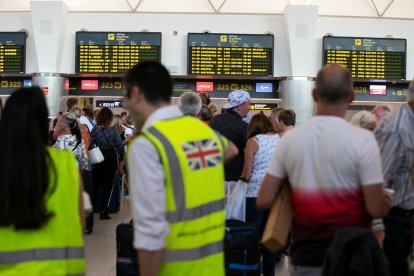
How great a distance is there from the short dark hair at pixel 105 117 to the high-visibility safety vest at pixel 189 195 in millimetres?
6351

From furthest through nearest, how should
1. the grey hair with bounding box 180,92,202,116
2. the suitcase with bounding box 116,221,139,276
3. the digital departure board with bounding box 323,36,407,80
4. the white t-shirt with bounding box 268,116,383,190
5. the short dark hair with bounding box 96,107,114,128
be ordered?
the digital departure board with bounding box 323,36,407,80, the short dark hair with bounding box 96,107,114,128, the grey hair with bounding box 180,92,202,116, the suitcase with bounding box 116,221,139,276, the white t-shirt with bounding box 268,116,383,190

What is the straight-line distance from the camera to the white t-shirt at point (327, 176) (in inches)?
102

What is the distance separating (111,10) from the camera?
14836 millimetres

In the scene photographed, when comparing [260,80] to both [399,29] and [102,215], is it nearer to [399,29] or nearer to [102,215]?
[399,29]

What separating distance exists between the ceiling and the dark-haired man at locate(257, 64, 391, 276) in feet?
40.9

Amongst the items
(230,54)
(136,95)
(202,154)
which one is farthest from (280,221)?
(230,54)

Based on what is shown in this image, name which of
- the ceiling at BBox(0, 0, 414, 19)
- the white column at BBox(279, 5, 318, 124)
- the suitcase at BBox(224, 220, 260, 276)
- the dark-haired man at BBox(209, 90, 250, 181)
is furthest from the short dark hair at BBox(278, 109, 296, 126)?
the ceiling at BBox(0, 0, 414, 19)

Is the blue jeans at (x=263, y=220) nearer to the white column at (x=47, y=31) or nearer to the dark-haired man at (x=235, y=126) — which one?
the dark-haired man at (x=235, y=126)

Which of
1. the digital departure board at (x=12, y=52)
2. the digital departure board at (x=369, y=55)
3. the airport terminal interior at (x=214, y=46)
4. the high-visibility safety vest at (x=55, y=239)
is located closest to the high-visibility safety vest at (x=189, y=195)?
the high-visibility safety vest at (x=55, y=239)

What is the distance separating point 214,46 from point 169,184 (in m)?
12.2

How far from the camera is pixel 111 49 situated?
47.2ft

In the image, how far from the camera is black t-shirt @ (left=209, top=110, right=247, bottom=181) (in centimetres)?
564

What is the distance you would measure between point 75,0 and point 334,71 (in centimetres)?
1315

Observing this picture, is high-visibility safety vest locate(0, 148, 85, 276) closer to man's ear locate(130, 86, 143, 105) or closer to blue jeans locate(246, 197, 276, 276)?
man's ear locate(130, 86, 143, 105)
